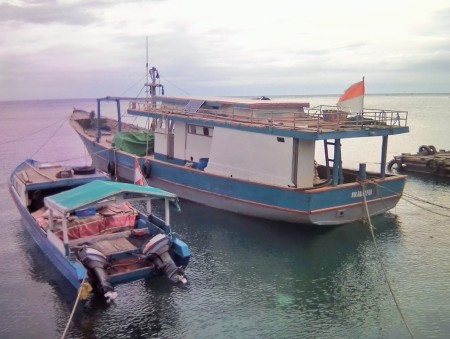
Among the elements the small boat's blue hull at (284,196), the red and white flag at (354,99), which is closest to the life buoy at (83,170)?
the small boat's blue hull at (284,196)

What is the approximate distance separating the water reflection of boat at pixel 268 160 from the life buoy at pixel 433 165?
9.47 metres

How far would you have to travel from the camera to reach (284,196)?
54.2 feet

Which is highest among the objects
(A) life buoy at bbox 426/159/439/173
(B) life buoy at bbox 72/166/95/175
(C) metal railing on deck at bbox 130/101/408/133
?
(C) metal railing on deck at bbox 130/101/408/133

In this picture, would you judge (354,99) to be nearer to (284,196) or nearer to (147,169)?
(284,196)

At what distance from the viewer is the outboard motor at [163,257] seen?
37.1ft

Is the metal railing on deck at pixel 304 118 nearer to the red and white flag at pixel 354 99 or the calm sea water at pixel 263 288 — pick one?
the red and white flag at pixel 354 99

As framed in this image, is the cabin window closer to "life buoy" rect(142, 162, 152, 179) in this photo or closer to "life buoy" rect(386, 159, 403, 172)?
"life buoy" rect(142, 162, 152, 179)

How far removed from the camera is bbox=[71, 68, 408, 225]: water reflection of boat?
648 inches

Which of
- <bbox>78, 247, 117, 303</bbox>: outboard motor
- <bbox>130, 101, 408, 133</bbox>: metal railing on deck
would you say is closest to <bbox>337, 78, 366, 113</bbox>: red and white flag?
<bbox>130, 101, 408, 133</bbox>: metal railing on deck

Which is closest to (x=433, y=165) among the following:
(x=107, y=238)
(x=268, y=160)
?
(x=268, y=160)

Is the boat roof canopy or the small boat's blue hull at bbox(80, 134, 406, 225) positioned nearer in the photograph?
the boat roof canopy

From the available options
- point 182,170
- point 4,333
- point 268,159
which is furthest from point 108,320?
point 182,170

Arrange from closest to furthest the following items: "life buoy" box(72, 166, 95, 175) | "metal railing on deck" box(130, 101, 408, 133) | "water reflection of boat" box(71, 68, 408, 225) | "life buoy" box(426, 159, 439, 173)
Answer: "water reflection of boat" box(71, 68, 408, 225) < "metal railing on deck" box(130, 101, 408, 133) < "life buoy" box(72, 166, 95, 175) < "life buoy" box(426, 159, 439, 173)

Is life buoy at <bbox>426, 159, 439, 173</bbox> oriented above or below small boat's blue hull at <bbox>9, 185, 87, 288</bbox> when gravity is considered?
above
